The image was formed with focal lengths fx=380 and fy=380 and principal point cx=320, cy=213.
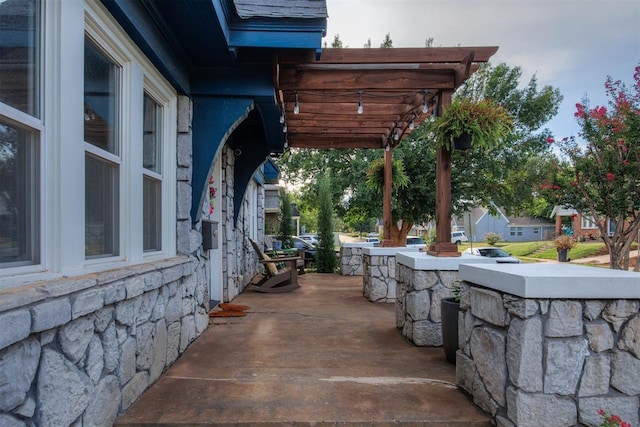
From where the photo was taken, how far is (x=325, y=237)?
35.4ft

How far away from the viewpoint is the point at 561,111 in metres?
12.0

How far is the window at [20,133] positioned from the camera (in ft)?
4.90

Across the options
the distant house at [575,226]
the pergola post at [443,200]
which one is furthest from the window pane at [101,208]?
the distant house at [575,226]

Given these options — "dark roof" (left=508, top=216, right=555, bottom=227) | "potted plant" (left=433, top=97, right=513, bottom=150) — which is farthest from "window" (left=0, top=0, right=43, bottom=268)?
"dark roof" (left=508, top=216, right=555, bottom=227)

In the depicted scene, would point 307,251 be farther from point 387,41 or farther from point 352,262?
point 387,41

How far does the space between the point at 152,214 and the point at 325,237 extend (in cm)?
790

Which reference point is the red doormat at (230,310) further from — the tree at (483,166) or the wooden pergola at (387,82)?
the tree at (483,166)

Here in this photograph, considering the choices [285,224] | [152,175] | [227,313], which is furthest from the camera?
[285,224]

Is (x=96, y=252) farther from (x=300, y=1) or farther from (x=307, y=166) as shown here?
(x=307, y=166)

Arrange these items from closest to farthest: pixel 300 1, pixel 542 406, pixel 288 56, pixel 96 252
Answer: pixel 542 406
pixel 96 252
pixel 300 1
pixel 288 56

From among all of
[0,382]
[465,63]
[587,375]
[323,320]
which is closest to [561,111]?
[465,63]

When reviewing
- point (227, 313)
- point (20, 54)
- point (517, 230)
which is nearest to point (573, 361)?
point (20, 54)

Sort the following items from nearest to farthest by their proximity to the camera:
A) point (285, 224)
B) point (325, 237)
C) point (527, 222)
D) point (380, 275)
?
point (380, 275)
point (325, 237)
point (285, 224)
point (527, 222)

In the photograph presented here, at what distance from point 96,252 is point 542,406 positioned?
2.53 meters
